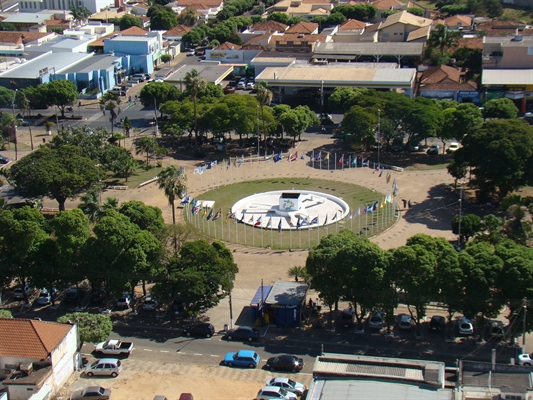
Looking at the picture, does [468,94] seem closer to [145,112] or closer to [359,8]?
[145,112]

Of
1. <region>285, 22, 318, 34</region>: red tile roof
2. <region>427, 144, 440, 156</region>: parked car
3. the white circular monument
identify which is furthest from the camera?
<region>285, 22, 318, 34</region>: red tile roof

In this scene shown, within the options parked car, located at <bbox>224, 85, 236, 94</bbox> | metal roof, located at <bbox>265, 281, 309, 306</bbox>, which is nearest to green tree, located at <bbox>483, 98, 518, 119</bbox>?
parked car, located at <bbox>224, 85, 236, 94</bbox>

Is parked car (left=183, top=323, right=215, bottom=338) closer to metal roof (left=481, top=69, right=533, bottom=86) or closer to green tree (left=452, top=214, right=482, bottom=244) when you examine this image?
green tree (left=452, top=214, right=482, bottom=244)

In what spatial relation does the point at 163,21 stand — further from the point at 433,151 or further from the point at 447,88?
the point at 433,151

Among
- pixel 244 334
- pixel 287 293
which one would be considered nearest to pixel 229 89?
pixel 287 293

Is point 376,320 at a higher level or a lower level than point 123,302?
higher

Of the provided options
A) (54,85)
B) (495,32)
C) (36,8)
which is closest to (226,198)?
(54,85)

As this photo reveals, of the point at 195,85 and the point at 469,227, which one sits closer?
the point at 469,227
